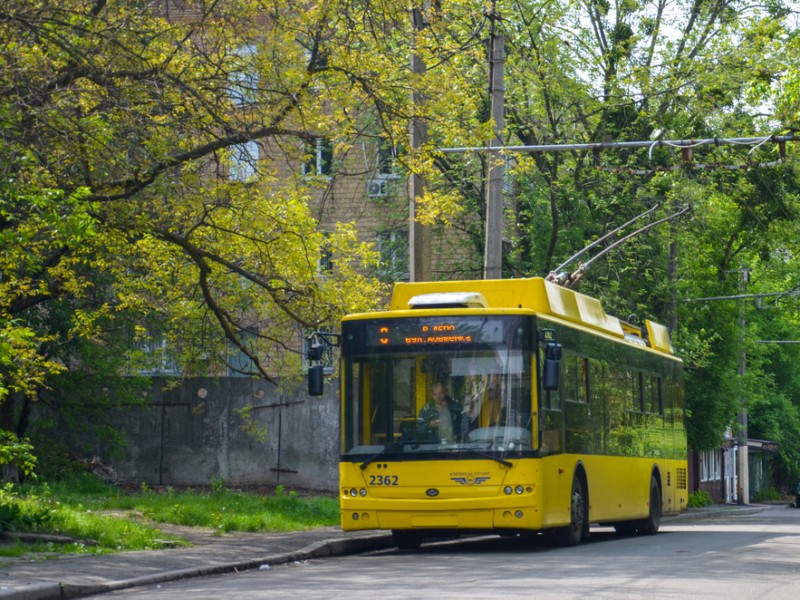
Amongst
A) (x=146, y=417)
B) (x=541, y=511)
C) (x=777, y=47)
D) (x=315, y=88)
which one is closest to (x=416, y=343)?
(x=541, y=511)

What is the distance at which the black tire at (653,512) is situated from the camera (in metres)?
22.5

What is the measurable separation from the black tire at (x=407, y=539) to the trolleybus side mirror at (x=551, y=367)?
10.1 ft

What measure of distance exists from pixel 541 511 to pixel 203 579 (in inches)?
166

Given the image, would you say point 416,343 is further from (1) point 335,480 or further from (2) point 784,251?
(2) point 784,251

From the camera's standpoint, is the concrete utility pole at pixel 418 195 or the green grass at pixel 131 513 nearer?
the green grass at pixel 131 513

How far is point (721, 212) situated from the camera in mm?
36156

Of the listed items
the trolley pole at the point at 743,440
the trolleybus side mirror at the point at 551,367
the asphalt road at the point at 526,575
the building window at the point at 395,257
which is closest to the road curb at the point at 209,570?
the asphalt road at the point at 526,575

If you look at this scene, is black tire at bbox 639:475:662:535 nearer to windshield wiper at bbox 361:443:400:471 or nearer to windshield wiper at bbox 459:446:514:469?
windshield wiper at bbox 459:446:514:469

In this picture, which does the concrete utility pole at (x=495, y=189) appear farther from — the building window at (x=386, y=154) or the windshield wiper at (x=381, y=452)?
the windshield wiper at (x=381, y=452)

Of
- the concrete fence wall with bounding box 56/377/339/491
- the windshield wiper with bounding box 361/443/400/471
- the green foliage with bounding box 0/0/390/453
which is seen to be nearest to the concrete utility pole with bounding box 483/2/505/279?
the green foliage with bounding box 0/0/390/453

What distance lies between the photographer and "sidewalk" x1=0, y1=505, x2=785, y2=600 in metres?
11.7

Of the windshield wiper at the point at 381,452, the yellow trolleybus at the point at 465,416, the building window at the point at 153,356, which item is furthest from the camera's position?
the building window at the point at 153,356

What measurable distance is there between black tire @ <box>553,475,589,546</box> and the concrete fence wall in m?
10.6

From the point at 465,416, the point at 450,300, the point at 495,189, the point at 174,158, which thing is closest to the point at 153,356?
the point at 495,189
